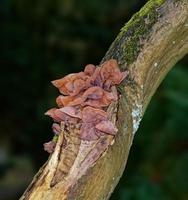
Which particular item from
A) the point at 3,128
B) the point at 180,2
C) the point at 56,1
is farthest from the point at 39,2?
the point at 180,2

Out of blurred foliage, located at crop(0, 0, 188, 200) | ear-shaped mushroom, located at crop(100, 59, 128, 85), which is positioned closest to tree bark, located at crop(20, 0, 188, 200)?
ear-shaped mushroom, located at crop(100, 59, 128, 85)

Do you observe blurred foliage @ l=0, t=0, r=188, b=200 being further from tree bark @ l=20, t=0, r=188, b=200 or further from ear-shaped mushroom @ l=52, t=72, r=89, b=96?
ear-shaped mushroom @ l=52, t=72, r=89, b=96

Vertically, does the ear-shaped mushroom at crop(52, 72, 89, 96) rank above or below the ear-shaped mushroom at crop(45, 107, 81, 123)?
above

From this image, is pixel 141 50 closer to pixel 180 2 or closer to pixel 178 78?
pixel 180 2

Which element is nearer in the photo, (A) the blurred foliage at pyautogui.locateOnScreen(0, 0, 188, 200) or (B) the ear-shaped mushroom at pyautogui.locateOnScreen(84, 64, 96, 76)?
(B) the ear-shaped mushroom at pyautogui.locateOnScreen(84, 64, 96, 76)

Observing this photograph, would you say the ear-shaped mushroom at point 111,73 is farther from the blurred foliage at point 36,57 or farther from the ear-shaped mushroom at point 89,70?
the blurred foliage at point 36,57

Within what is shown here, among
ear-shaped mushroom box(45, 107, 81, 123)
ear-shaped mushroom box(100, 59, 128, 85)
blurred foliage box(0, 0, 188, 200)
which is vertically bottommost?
ear-shaped mushroom box(45, 107, 81, 123)
